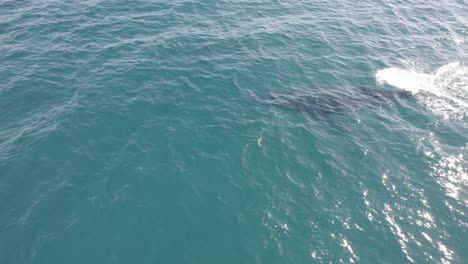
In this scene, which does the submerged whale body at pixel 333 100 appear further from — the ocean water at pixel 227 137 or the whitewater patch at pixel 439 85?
the whitewater patch at pixel 439 85

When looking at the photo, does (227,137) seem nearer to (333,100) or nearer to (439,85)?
(333,100)

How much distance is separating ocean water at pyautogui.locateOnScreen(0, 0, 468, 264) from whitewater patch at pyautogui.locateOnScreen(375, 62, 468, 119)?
0.27 meters

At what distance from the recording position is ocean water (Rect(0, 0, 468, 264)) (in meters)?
27.8

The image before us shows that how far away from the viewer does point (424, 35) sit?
190ft

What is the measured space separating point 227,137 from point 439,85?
103ft

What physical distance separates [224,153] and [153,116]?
34.7ft

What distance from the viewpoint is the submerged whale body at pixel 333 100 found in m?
42.0

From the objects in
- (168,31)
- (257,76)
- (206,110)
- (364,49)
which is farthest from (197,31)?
(364,49)

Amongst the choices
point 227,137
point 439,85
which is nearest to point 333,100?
point 227,137

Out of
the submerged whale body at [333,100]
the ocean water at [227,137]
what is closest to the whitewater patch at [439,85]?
the ocean water at [227,137]

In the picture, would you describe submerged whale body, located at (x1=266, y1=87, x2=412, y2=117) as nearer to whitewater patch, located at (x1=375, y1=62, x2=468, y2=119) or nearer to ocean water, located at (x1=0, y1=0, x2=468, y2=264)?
ocean water, located at (x1=0, y1=0, x2=468, y2=264)

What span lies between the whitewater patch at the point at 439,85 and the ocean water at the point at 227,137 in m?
0.27

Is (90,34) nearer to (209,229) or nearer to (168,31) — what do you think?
(168,31)

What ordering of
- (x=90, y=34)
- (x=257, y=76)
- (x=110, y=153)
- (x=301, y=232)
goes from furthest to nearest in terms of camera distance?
(x=90, y=34), (x=257, y=76), (x=110, y=153), (x=301, y=232)
